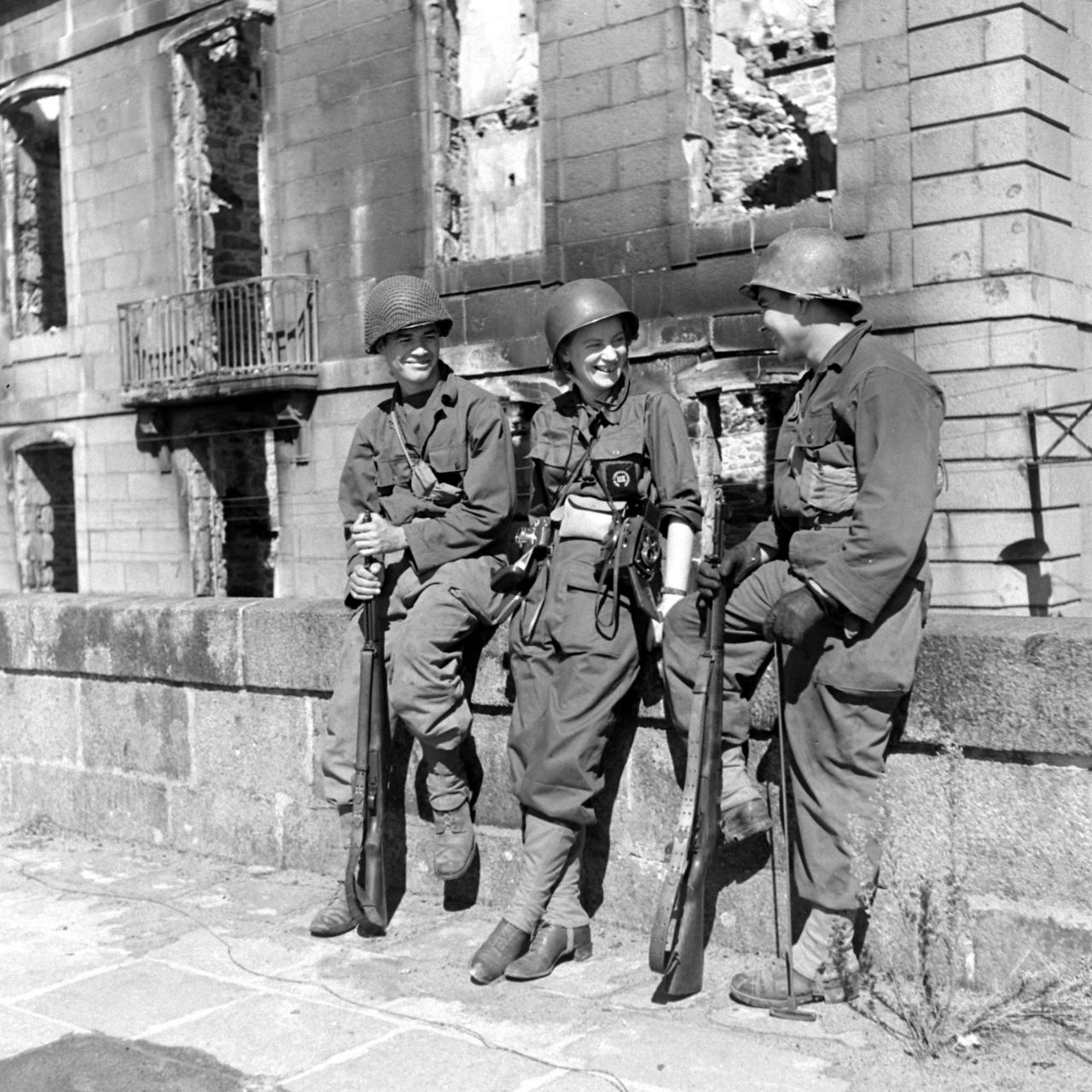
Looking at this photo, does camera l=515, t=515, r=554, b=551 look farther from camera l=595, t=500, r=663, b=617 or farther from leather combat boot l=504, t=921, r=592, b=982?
leather combat boot l=504, t=921, r=592, b=982

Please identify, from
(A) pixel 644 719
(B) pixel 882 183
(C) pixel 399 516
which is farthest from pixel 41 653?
(B) pixel 882 183

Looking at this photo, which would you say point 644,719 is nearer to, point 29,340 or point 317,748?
point 317,748

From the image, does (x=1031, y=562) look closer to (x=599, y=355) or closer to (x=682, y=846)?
(x=599, y=355)

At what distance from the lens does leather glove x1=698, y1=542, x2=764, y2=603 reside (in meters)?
4.08

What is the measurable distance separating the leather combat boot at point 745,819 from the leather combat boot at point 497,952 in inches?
28.6

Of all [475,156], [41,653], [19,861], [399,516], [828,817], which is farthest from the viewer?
[475,156]

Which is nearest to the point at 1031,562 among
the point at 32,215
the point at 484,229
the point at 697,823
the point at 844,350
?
the point at 484,229

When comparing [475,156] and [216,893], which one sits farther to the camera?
[475,156]

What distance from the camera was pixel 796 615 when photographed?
Result: 382 centimetres

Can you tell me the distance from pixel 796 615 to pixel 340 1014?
1715mm

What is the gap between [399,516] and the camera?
196 inches

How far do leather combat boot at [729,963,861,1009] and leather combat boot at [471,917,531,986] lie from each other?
722 millimetres

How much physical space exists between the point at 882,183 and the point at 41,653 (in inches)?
334

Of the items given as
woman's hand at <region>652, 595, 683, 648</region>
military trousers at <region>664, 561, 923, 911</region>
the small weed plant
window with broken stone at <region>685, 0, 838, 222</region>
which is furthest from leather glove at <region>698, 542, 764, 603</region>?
window with broken stone at <region>685, 0, 838, 222</region>
